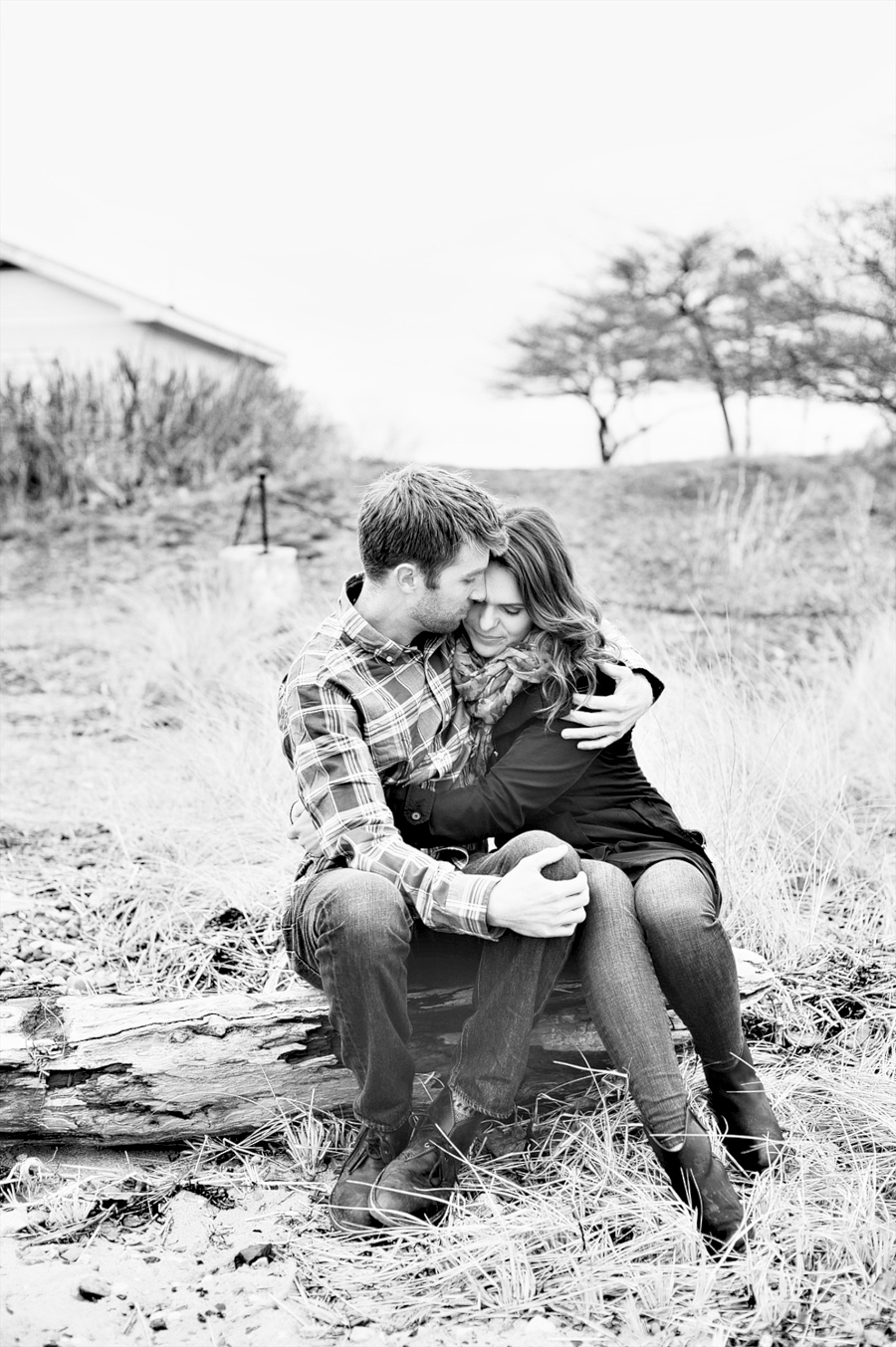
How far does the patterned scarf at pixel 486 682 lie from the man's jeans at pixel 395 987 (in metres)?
0.29

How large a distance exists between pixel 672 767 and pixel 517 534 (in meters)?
1.50

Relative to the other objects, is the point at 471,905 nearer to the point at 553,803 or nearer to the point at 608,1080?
the point at 553,803

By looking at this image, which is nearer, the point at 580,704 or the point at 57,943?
the point at 580,704

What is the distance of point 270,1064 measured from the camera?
8.50ft

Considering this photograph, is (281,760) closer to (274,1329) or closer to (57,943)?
(57,943)

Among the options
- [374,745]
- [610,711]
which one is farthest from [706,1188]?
[374,745]

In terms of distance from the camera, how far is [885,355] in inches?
420

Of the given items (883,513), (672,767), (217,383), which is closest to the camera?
(672,767)

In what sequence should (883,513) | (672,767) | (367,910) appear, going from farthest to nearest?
(883,513) → (672,767) → (367,910)

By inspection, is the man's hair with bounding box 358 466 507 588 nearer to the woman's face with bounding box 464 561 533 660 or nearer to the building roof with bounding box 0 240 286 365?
the woman's face with bounding box 464 561 533 660

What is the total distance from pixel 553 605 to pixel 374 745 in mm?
466

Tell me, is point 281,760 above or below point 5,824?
above

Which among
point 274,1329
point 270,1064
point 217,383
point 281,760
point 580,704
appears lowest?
point 274,1329

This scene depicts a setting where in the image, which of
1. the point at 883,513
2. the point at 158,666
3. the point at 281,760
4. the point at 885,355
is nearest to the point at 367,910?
the point at 281,760
